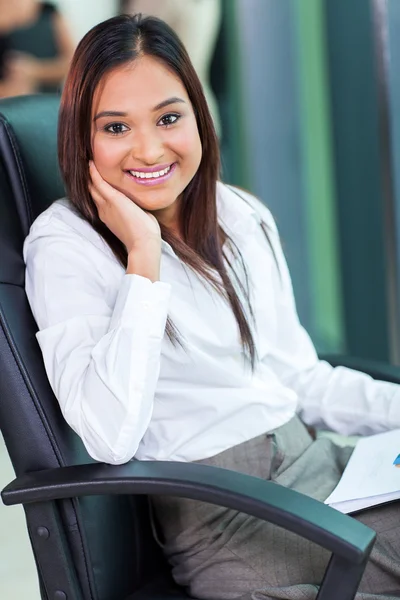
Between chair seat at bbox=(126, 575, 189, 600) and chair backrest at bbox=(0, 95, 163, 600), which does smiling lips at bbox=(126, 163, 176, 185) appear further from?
chair seat at bbox=(126, 575, 189, 600)

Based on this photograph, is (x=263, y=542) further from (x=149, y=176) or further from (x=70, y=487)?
(x=149, y=176)

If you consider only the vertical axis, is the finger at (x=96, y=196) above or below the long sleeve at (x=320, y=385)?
above

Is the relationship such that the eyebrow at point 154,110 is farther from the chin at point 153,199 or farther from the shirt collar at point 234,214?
the shirt collar at point 234,214

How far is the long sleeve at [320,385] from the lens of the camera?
169 centimetres

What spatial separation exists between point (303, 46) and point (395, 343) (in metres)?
1.21

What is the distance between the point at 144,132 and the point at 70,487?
0.56m

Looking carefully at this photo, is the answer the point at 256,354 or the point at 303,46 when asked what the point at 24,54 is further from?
the point at 256,354

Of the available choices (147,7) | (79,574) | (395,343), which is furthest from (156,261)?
(147,7)

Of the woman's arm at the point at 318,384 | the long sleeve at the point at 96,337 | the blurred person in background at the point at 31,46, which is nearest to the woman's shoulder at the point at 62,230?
the long sleeve at the point at 96,337

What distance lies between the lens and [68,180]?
59.2 inches

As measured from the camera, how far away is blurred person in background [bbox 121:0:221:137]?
10.9 feet

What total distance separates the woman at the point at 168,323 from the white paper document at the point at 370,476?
35 millimetres

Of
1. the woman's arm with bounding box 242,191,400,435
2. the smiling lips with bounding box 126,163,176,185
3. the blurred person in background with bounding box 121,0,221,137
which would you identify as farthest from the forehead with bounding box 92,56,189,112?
the blurred person in background with bounding box 121,0,221,137

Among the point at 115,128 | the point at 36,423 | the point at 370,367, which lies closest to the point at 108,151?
the point at 115,128
